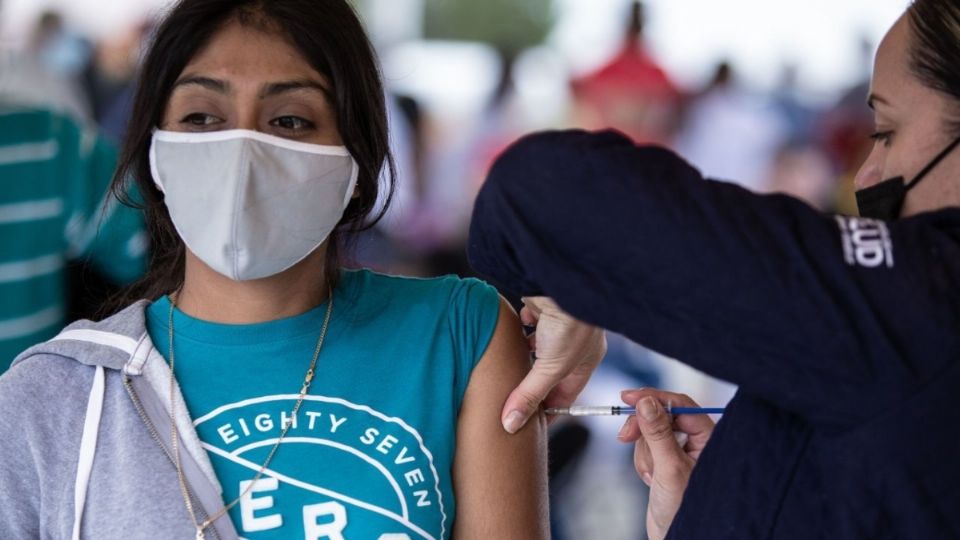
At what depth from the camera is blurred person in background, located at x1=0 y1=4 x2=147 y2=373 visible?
2586mm

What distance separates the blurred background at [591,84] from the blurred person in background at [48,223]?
5.99ft

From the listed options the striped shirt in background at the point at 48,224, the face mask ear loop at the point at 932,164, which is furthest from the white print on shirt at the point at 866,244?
the striped shirt in background at the point at 48,224

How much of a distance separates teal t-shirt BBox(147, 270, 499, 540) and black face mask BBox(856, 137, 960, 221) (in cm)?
58

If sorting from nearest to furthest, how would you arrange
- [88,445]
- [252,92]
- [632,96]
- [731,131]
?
[88,445]
[252,92]
[632,96]
[731,131]

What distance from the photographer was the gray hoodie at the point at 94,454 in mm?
1425

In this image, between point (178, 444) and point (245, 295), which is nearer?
point (178, 444)

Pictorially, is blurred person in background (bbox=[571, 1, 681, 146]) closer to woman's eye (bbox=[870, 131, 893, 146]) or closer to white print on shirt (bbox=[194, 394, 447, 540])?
white print on shirt (bbox=[194, 394, 447, 540])

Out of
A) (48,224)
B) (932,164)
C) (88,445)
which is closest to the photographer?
(932,164)

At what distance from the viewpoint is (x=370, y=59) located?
5.49 ft

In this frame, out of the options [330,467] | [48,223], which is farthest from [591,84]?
[330,467]

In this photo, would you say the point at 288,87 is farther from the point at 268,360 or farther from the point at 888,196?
the point at 888,196

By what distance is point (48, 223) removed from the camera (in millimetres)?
2652

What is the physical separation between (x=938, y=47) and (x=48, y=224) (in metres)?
2.06

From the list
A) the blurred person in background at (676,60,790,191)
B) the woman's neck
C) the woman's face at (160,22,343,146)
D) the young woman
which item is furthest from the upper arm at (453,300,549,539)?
the blurred person in background at (676,60,790,191)
